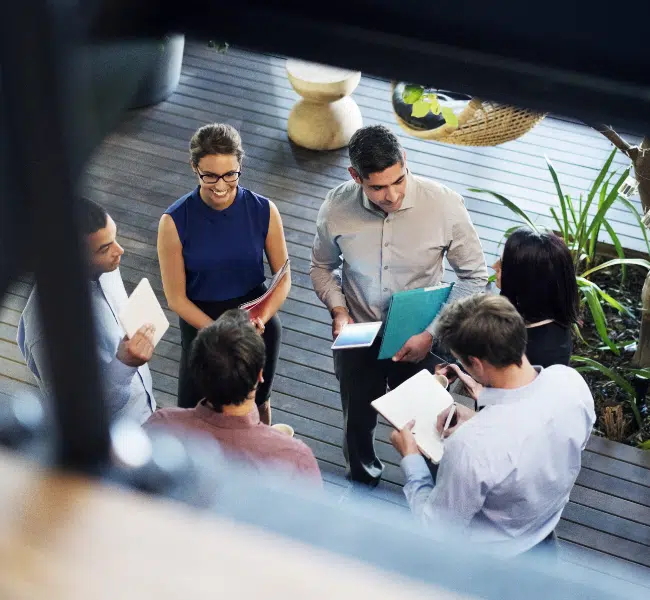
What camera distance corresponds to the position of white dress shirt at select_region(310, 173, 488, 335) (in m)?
2.67

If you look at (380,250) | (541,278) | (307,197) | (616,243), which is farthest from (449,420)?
(307,197)

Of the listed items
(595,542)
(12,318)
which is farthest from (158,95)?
(595,542)

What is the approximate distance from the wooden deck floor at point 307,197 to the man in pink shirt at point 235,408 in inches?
42.4

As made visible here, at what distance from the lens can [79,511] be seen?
63 cm

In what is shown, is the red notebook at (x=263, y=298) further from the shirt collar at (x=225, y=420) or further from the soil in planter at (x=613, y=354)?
the soil in planter at (x=613, y=354)

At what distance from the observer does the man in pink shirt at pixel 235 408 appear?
2.12m

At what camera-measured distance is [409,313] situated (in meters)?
2.73

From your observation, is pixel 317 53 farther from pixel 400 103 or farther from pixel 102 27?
pixel 400 103

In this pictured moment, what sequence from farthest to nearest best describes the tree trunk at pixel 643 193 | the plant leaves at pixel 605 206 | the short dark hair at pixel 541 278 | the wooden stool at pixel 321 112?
the wooden stool at pixel 321 112 < the plant leaves at pixel 605 206 < the tree trunk at pixel 643 193 < the short dark hair at pixel 541 278

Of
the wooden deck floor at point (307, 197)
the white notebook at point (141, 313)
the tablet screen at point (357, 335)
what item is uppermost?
the white notebook at point (141, 313)

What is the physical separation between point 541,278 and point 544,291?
4cm

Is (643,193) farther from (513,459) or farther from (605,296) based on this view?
(513,459)

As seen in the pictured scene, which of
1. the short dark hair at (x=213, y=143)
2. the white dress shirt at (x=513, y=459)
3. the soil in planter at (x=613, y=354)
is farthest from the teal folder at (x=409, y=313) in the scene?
the soil in planter at (x=613, y=354)

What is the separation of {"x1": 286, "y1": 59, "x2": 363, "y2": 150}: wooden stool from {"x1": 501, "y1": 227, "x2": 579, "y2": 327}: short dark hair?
2.47 metres
